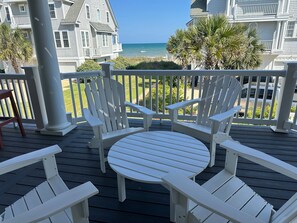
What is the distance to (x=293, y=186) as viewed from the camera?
2004 mm

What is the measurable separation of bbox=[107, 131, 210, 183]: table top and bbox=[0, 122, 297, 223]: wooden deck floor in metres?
0.42

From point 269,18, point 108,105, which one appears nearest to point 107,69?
point 108,105

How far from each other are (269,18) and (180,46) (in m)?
6.24

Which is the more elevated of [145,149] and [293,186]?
[145,149]

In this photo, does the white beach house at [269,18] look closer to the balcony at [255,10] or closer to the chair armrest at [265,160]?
the balcony at [255,10]

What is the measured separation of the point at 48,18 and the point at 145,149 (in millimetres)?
2375

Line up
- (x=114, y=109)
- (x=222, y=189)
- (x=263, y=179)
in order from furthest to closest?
(x=114, y=109)
(x=263, y=179)
(x=222, y=189)

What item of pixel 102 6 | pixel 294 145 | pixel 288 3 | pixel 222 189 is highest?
pixel 102 6

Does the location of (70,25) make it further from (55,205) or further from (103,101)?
(55,205)

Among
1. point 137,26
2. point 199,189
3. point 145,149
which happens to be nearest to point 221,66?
point 145,149

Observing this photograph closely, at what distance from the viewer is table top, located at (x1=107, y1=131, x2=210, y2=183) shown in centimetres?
156

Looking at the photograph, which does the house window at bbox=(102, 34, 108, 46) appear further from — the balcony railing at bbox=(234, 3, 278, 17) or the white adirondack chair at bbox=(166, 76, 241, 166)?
the white adirondack chair at bbox=(166, 76, 241, 166)

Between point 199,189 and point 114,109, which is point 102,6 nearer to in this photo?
point 114,109

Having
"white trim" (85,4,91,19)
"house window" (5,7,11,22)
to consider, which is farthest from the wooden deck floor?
"house window" (5,7,11,22)
